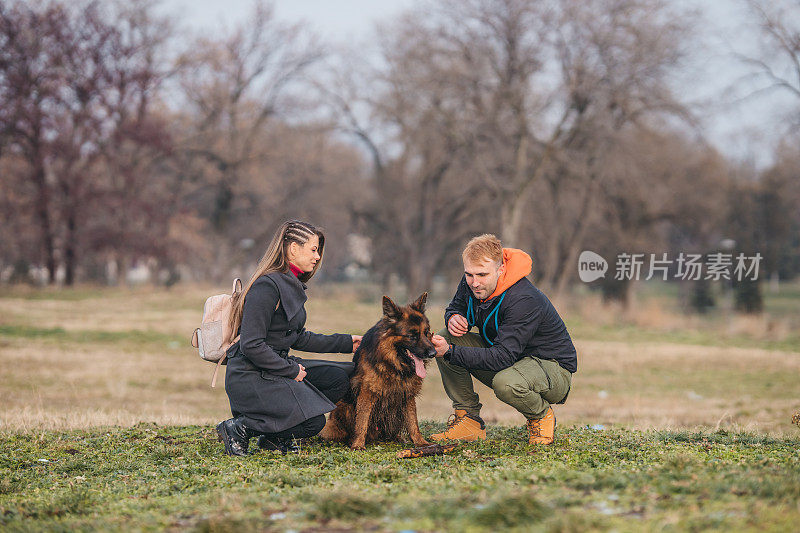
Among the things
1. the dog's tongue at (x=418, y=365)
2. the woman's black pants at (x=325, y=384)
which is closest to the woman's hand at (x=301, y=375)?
the woman's black pants at (x=325, y=384)

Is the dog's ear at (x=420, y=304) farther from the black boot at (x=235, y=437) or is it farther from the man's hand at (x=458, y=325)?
the black boot at (x=235, y=437)

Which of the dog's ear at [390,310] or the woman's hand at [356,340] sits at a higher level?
the dog's ear at [390,310]

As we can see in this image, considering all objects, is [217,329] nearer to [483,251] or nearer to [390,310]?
[390,310]

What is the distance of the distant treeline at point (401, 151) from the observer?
97.8ft

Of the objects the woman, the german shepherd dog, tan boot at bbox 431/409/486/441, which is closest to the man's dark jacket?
the german shepherd dog

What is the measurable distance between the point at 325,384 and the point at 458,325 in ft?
4.29

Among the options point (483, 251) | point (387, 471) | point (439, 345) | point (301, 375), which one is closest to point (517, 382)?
point (439, 345)

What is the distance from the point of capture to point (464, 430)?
690 centimetres

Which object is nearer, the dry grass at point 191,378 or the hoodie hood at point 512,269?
the hoodie hood at point 512,269

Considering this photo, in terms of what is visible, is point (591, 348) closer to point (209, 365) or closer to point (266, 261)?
point (209, 365)

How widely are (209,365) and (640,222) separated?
92.4ft

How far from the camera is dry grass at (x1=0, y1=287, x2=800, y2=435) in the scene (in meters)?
10.4

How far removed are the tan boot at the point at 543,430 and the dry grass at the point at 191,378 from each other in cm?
235

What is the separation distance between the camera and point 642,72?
1124 inches
